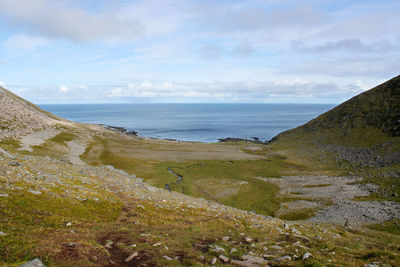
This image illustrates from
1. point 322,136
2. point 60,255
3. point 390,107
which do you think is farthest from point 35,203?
point 390,107

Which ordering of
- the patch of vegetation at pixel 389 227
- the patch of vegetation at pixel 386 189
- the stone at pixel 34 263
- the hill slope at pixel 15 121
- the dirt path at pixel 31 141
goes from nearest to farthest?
1. the stone at pixel 34 263
2. the patch of vegetation at pixel 389 227
3. the patch of vegetation at pixel 386 189
4. the dirt path at pixel 31 141
5. the hill slope at pixel 15 121

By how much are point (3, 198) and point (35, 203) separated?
2.64 metres

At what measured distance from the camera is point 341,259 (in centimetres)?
1809

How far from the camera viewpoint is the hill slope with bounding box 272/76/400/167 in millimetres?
87125

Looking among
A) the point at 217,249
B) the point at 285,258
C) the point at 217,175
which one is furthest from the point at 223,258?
the point at 217,175

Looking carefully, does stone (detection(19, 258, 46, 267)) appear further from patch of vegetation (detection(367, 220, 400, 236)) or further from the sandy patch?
the sandy patch

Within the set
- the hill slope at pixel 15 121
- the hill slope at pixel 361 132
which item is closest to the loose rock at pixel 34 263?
the hill slope at pixel 361 132

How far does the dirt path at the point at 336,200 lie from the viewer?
44.6 metres

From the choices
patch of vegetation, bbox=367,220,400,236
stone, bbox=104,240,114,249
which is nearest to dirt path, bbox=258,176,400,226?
patch of vegetation, bbox=367,220,400,236

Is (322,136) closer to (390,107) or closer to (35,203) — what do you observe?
(390,107)

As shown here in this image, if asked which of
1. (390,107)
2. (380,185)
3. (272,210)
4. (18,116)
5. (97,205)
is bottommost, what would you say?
(272,210)

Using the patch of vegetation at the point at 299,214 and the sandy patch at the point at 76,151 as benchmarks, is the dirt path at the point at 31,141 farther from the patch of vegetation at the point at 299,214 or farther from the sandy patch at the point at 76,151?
the patch of vegetation at the point at 299,214

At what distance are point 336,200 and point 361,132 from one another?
2643 inches

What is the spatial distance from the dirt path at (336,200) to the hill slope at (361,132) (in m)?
23.7
